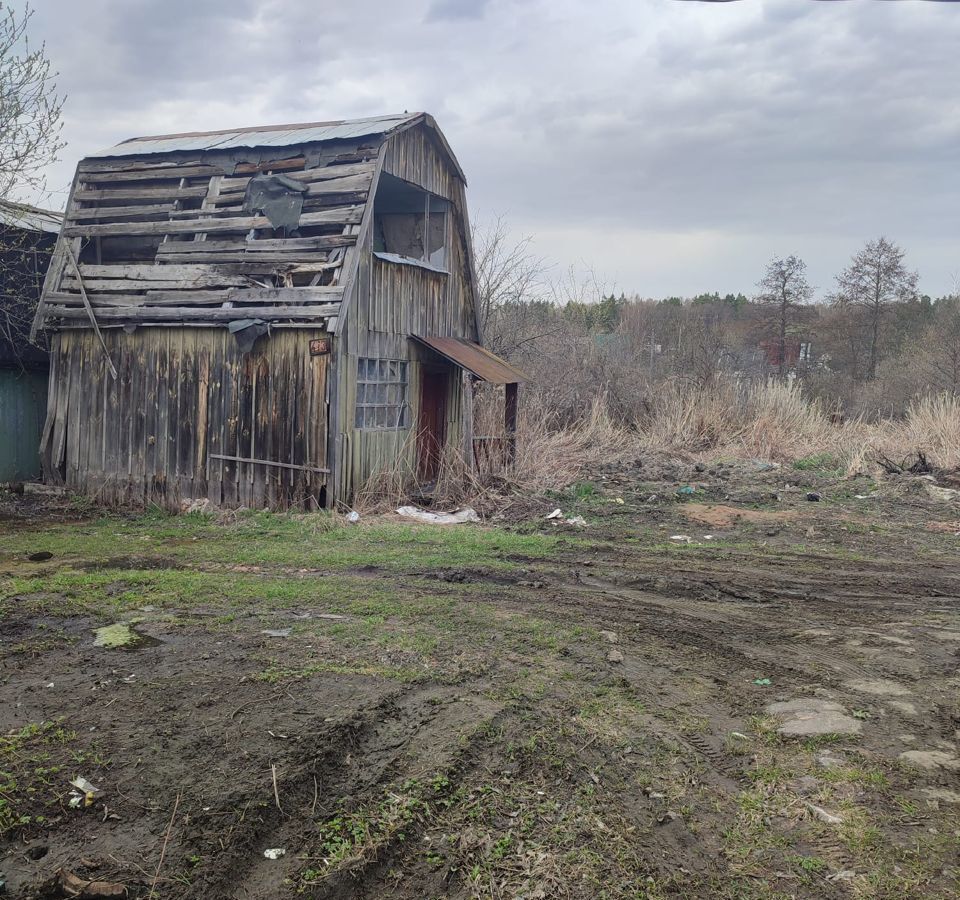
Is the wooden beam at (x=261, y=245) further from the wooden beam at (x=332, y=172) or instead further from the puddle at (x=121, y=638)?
the puddle at (x=121, y=638)

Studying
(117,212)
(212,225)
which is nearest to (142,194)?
(117,212)

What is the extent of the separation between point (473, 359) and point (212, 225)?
4730 millimetres

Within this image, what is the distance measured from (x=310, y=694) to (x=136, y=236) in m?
11.3

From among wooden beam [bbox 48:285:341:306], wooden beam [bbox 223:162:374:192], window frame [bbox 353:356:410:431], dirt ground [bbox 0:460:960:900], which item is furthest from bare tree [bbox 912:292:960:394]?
wooden beam [bbox 48:285:341:306]

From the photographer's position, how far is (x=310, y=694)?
16.4 ft

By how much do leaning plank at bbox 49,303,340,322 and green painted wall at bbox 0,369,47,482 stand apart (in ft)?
5.81

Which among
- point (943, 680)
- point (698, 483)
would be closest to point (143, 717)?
point (943, 680)

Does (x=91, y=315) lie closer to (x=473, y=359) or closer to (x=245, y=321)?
(x=245, y=321)

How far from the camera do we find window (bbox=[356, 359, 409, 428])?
13.0m

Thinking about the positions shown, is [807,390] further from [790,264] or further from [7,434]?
[7,434]

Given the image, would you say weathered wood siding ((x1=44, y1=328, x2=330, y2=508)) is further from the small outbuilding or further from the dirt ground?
the dirt ground

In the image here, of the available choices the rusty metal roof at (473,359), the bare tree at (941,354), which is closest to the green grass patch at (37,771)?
the rusty metal roof at (473,359)

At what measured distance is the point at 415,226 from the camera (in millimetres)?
15289

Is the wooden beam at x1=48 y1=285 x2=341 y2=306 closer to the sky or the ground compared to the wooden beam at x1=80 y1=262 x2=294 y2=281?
closer to the ground
